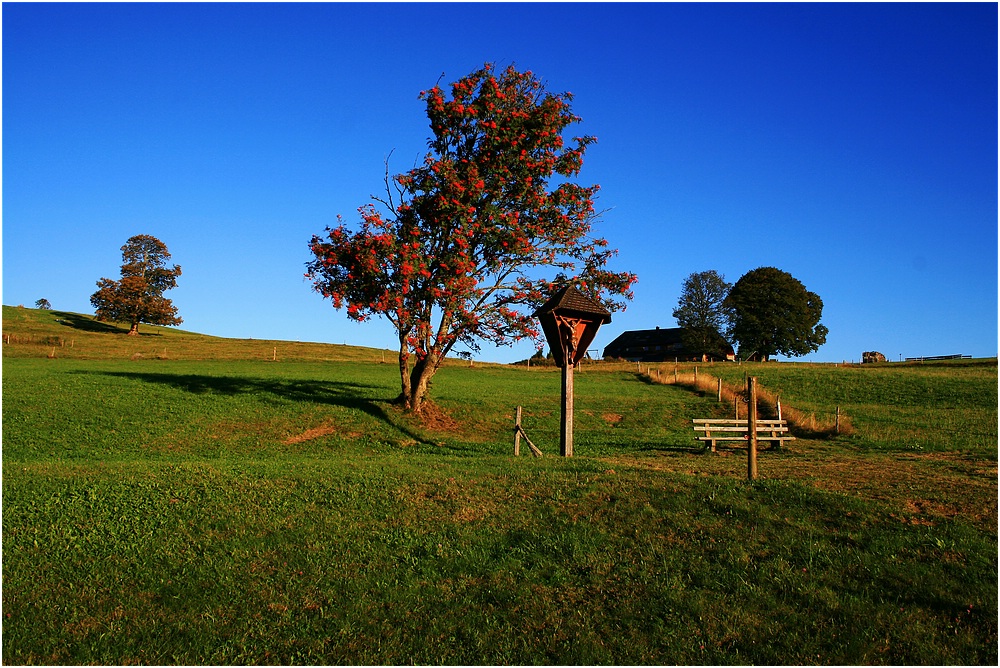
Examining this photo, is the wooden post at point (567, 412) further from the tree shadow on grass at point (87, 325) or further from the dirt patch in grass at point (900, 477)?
the tree shadow on grass at point (87, 325)

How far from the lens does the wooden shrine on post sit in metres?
19.3

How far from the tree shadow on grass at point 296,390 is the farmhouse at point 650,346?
72375mm

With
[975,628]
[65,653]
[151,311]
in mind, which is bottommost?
[65,653]

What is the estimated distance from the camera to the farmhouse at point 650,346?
108387 millimetres

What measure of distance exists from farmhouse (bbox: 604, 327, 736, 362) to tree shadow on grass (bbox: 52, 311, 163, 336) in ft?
232

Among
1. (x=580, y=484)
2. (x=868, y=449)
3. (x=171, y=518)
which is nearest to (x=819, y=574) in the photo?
(x=580, y=484)

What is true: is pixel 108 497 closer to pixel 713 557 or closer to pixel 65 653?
pixel 65 653

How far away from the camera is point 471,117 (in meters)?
28.7

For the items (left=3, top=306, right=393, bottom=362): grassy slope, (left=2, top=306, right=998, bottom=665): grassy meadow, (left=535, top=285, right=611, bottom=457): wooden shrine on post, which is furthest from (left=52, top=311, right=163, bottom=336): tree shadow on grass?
(left=535, top=285, right=611, bottom=457): wooden shrine on post

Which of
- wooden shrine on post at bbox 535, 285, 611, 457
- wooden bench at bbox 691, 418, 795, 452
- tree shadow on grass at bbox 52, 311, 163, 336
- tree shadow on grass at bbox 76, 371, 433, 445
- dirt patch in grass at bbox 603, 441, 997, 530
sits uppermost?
tree shadow on grass at bbox 52, 311, 163, 336

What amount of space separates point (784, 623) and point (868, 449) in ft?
61.5

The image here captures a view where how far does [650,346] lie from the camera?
370 ft

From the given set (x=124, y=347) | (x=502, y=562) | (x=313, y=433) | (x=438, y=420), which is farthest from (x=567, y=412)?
(x=124, y=347)

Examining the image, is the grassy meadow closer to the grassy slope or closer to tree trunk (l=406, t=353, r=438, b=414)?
tree trunk (l=406, t=353, r=438, b=414)
